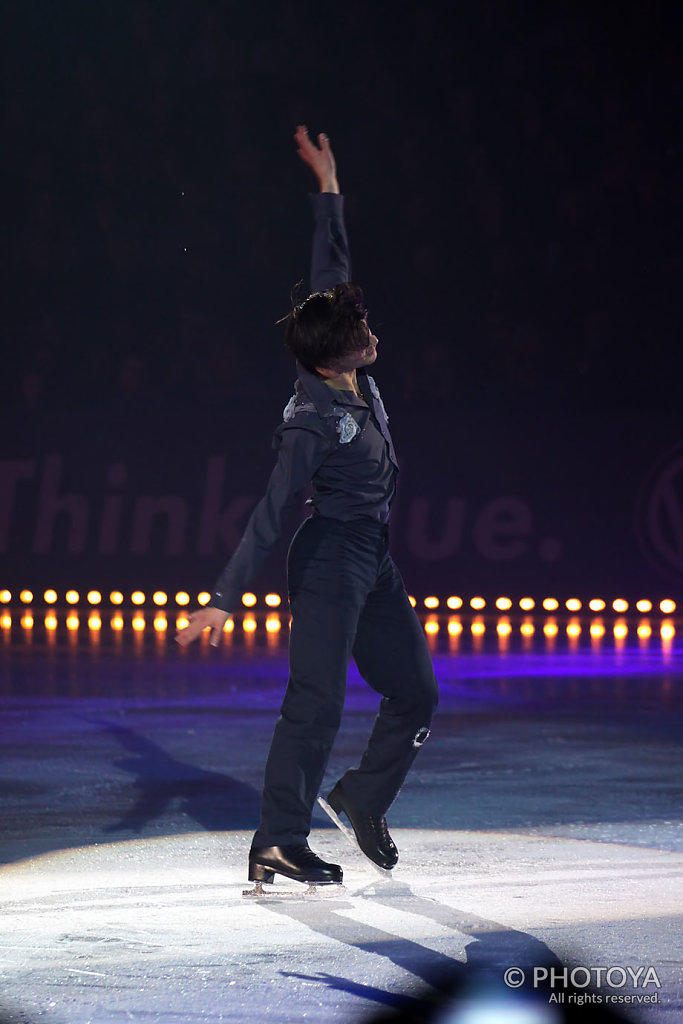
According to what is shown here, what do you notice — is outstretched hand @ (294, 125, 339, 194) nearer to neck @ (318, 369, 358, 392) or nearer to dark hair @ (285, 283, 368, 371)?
dark hair @ (285, 283, 368, 371)

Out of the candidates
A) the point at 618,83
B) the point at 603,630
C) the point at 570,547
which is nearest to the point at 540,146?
the point at 618,83

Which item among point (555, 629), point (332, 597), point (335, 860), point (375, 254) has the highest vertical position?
point (375, 254)

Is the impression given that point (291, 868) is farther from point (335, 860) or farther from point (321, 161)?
point (321, 161)

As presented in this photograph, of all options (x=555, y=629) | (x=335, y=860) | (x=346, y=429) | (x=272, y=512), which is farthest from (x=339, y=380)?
(x=555, y=629)

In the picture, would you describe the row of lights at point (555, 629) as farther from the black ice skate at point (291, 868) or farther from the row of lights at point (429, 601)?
the black ice skate at point (291, 868)

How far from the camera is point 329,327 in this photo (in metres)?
4.59

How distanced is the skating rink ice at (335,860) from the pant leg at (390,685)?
10.7 inches

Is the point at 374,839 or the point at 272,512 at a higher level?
the point at 272,512

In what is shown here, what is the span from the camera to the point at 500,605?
16156 millimetres

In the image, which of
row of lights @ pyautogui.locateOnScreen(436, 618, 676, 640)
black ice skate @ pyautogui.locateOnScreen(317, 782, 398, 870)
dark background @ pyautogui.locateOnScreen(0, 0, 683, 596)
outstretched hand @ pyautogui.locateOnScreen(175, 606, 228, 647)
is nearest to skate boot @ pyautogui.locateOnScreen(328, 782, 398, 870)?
black ice skate @ pyautogui.locateOnScreen(317, 782, 398, 870)

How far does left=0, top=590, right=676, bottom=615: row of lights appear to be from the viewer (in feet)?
52.5

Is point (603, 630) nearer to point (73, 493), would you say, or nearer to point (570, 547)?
point (570, 547)

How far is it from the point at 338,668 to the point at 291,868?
21.5 inches

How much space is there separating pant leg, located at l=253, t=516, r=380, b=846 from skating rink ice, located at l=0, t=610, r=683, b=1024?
0.23 metres
